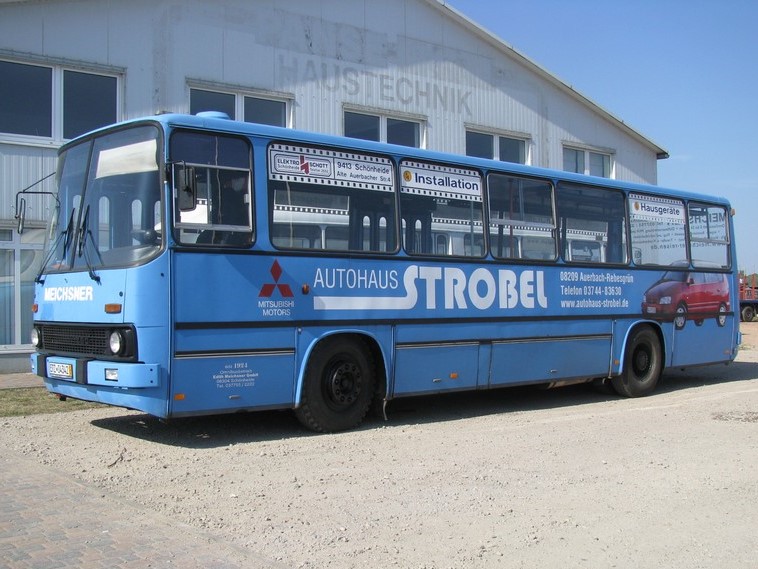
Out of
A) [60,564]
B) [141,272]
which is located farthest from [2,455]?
[60,564]

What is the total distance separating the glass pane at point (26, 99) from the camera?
→ 47.2ft

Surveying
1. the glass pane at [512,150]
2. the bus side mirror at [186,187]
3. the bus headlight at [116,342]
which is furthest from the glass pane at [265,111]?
the bus headlight at [116,342]

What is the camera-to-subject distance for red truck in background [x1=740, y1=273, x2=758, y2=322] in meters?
44.1

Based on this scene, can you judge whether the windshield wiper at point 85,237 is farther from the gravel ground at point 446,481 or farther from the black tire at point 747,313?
the black tire at point 747,313

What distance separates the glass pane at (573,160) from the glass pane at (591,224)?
10.1 metres

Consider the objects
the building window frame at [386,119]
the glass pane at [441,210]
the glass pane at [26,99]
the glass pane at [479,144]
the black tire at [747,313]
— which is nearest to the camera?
the glass pane at [441,210]

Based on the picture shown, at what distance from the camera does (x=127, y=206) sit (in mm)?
8406

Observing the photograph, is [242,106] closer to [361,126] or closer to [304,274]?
[361,126]

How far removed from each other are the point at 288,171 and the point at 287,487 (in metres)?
3.64

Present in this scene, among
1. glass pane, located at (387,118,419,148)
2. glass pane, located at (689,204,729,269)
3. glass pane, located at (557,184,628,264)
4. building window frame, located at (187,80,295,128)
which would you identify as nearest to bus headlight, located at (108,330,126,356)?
glass pane, located at (557,184,628,264)

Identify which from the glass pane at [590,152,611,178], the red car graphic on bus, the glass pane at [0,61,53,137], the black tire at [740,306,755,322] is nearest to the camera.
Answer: the red car graphic on bus

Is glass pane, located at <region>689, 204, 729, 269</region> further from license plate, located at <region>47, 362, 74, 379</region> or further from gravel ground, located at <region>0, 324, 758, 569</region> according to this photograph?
license plate, located at <region>47, 362, 74, 379</region>

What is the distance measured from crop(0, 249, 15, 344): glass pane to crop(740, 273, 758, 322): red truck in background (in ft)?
125

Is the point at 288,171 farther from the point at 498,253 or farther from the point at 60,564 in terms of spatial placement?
the point at 60,564
